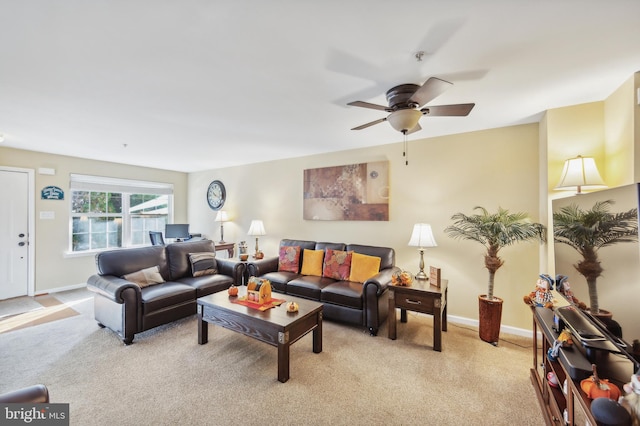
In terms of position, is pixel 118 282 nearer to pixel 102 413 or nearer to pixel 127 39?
pixel 102 413

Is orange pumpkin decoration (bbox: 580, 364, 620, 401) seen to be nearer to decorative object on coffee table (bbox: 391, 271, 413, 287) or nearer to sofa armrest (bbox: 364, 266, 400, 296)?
decorative object on coffee table (bbox: 391, 271, 413, 287)

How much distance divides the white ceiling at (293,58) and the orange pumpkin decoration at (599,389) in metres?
1.75

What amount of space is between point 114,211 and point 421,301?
5880 millimetres

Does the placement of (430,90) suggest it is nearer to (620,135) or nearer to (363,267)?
(620,135)

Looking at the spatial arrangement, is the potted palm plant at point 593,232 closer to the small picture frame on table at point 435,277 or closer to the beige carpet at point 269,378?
the beige carpet at point 269,378

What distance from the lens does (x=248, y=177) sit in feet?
17.5

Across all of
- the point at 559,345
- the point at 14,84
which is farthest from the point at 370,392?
the point at 14,84

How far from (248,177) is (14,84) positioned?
134 inches

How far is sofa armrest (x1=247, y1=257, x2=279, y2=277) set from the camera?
3846mm

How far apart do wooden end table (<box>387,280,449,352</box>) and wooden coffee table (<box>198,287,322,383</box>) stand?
0.84 meters

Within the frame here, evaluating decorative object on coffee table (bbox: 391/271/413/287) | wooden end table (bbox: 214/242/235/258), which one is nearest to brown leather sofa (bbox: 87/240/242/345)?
wooden end table (bbox: 214/242/235/258)

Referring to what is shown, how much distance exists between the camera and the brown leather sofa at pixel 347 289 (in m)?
2.91

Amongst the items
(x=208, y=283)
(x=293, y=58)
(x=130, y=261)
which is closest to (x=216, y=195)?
(x=130, y=261)

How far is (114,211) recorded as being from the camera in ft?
17.4
